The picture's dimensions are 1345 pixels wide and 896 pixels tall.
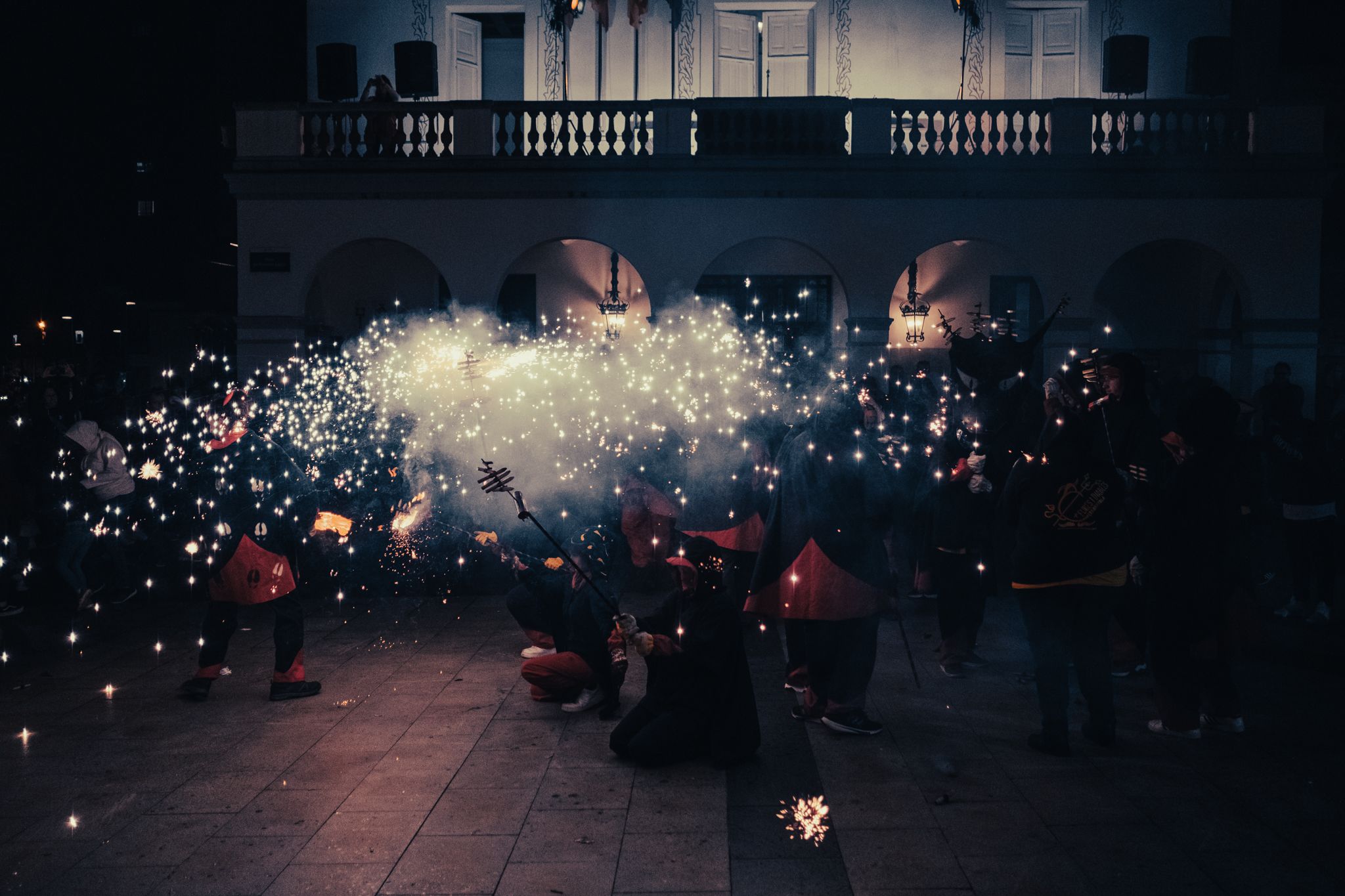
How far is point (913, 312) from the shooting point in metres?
17.4

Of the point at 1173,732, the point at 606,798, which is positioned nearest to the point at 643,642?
the point at 606,798

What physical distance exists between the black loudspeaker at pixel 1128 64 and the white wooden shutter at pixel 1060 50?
2.65 feet

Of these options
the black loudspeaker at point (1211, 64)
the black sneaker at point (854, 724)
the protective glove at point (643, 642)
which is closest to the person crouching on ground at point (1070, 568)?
the black sneaker at point (854, 724)

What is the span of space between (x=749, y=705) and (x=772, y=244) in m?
12.7

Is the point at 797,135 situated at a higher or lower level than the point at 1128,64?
lower

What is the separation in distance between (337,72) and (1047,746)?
1547cm

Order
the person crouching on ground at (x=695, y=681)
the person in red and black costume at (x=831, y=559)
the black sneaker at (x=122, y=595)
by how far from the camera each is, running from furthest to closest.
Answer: the black sneaker at (x=122, y=595) < the person in red and black costume at (x=831, y=559) < the person crouching on ground at (x=695, y=681)

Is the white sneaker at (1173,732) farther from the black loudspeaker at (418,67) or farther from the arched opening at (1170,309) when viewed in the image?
the black loudspeaker at (418,67)

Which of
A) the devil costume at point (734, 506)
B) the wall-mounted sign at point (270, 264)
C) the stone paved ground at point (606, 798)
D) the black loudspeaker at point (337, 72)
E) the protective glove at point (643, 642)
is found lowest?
the stone paved ground at point (606, 798)

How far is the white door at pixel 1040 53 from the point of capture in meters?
17.4

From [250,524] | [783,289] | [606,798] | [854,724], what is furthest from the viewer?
[783,289]

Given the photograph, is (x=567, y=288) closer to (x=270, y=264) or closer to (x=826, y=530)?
(x=270, y=264)

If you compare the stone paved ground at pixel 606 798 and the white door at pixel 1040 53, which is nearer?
the stone paved ground at pixel 606 798

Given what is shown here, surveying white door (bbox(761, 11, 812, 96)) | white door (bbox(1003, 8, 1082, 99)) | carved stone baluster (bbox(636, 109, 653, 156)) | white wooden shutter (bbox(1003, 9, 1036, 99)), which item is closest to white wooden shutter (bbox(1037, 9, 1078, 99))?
white door (bbox(1003, 8, 1082, 99))
